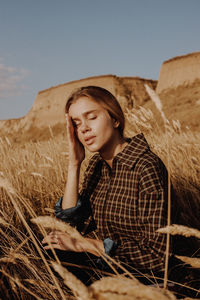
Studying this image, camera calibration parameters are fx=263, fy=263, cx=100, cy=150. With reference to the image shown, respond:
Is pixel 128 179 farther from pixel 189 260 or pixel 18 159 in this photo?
pixel 18 159

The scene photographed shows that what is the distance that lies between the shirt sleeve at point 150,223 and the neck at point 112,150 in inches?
12.4

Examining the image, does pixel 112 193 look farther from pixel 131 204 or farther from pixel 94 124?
pixel 94 124

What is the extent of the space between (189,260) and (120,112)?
1.02 metres

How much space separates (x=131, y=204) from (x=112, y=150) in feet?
1.18

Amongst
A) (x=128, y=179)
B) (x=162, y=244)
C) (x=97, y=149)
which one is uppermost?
(x=97, y=149)

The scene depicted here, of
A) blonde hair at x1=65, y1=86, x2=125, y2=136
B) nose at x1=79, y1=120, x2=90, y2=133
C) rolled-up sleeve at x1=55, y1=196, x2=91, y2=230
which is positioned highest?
blonde hair at x1=65, y1=86, x2=125, y2=136

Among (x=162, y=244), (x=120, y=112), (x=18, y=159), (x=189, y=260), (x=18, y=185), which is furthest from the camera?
(x=18, y=159)

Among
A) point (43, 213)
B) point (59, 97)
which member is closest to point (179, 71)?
point (59, 97)

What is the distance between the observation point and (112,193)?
1.48 metres

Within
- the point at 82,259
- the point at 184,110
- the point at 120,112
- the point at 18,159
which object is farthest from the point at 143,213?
the point at 184,110

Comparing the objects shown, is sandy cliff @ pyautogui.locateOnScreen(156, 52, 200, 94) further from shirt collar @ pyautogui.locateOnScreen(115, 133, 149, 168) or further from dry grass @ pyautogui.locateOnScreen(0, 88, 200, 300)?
shirt collar @ pyautogui.locateOnScreen(115, 133, 149, 168)

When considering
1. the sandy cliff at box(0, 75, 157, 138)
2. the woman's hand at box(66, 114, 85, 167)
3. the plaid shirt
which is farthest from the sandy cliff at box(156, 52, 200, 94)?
the plaid shirt

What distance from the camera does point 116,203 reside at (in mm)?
1432

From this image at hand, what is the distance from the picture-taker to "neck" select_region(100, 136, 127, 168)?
5.10 feet
